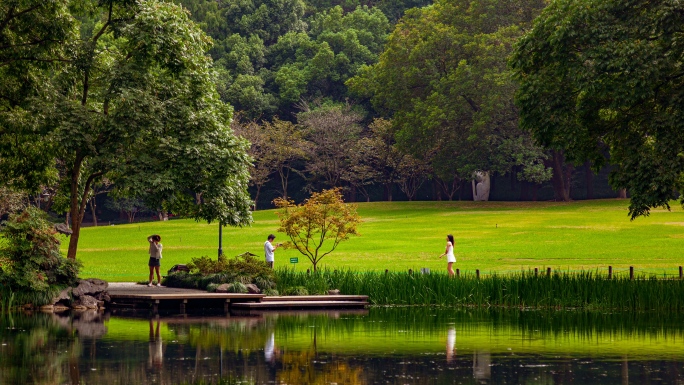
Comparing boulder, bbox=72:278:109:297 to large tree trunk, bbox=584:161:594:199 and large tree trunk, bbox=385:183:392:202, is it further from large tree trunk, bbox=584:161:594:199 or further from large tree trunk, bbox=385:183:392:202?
large tree trunk, bbox=385:183:392:202

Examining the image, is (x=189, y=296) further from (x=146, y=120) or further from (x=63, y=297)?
(x=146, y=120)

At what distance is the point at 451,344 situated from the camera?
2170 cm

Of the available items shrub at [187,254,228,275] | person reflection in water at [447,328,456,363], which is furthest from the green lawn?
person reflection in water at [447,328,456,363]

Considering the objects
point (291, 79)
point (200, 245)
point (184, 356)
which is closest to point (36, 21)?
Result: point (184, 356)

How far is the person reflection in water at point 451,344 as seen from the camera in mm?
19453

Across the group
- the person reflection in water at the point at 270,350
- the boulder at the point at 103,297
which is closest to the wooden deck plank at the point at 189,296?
the boulder at the point at 103,297

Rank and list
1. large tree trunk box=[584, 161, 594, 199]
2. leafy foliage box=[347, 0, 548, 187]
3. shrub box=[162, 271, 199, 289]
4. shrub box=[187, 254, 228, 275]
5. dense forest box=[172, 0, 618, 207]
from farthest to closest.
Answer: large tree trunk box=[584, 161, 594, 199] < dense forest box=[172, 0, 618, 207] < leafy foliage box=[347, 0, 548, 187] < shrub box=[162, 271, 199, 289] < shrub box=[187, 254, 228, 275]

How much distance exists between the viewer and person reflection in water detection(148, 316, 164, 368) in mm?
18591

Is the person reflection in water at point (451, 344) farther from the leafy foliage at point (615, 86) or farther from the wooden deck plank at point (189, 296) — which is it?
the leafy foliage at point (615, 86)

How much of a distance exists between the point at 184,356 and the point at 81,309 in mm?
13666

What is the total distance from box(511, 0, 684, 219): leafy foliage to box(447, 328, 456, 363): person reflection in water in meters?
10.9

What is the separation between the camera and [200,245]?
60.5 m

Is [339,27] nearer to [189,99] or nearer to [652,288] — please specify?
[189,99]

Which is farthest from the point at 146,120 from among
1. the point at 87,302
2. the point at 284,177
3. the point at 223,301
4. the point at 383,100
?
the point at 284,177
